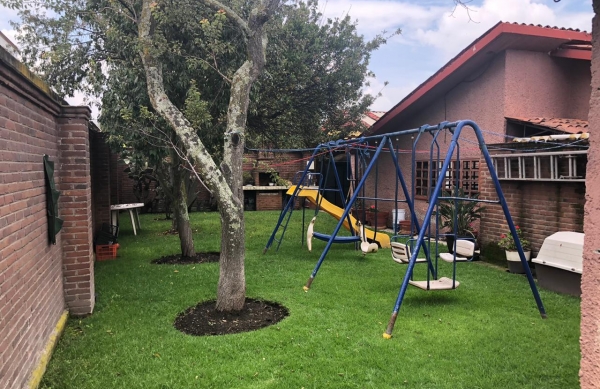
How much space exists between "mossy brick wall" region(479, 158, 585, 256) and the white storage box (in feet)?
2.05

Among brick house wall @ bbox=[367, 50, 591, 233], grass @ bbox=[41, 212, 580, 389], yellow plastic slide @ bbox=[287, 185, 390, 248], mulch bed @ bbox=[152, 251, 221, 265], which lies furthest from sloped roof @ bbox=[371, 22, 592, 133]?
mulch bed @ bbox=[152, 251, 221, 265]

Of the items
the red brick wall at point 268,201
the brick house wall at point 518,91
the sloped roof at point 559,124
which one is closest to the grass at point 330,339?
the sloped roof at point 559,124

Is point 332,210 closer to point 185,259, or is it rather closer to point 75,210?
point 185,259

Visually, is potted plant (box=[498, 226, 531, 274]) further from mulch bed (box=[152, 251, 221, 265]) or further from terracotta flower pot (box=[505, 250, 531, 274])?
mulch bed (box=[152, 251, 221, 265])

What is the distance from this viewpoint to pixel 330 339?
4406 mm

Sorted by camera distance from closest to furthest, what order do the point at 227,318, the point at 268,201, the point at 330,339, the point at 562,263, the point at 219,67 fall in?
the point at 330,339
the point at 227,318
the point at 562,263
the point at 219,67
the point at 268,201

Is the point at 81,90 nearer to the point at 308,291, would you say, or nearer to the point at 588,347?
the point at 308,291

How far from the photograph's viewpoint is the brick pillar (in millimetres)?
5137

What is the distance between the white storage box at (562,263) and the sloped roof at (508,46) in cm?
373

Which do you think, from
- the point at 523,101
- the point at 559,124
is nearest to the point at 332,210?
the point at 523,101

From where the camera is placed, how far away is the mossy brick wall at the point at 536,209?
22.7 ft

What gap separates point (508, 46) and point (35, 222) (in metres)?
8.25

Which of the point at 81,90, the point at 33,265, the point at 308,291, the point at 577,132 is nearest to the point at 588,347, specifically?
the point at 33,265

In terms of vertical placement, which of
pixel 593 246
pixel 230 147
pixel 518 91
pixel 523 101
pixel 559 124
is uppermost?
pixel 518 91
